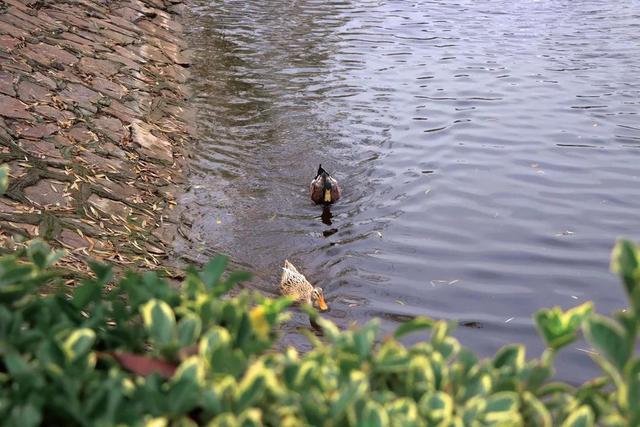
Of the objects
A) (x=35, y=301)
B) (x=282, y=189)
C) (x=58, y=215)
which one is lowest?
(x=282, y=189)

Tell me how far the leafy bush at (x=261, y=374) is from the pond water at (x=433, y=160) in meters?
3.71

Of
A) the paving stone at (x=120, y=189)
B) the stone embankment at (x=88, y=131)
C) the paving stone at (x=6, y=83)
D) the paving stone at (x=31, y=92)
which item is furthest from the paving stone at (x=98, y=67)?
the paving stone at (x=120, y=189)

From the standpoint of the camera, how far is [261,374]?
59.7 inches

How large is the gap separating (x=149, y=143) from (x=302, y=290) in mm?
3637

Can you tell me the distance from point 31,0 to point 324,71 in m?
4.49

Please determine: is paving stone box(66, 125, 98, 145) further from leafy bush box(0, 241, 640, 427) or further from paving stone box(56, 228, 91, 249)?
leafy bush box(0, 241, 640, 427)

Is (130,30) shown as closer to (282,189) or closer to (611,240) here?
(282,189)

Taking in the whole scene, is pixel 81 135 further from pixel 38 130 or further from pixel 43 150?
pixel 43 150

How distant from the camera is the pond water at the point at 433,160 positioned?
20.3 feet

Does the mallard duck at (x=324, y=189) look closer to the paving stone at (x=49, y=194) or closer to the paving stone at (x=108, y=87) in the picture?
the paving stone at (x=49, y=194)

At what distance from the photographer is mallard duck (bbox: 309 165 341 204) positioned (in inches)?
301

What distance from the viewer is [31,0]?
10258 millimetres

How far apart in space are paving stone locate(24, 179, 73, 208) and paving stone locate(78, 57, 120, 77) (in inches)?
130

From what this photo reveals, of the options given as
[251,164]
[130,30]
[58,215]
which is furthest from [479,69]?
[58,215]
